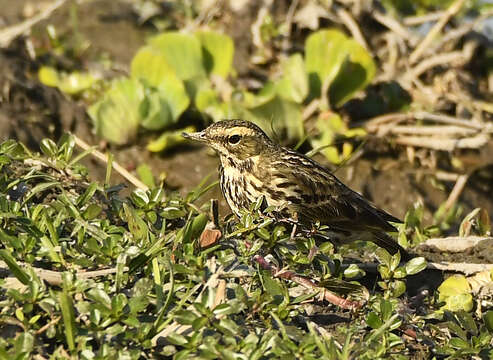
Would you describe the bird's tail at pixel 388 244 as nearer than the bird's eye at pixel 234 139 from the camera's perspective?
Yes

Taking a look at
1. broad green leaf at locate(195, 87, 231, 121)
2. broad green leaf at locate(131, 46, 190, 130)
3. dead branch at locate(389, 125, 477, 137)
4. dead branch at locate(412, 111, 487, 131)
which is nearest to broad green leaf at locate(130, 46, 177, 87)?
broad green leaf at locate(131, 46, 190, 130)

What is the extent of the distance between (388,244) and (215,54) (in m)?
3.40

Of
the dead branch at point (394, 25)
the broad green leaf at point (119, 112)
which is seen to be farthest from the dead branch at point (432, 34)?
the broad green leaf at point (119, 112)

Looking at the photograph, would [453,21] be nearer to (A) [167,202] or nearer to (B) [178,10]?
(B) [178,10]

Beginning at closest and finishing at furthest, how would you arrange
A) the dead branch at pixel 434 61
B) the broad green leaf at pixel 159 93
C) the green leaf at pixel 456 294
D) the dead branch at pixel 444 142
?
the green leaf at pixel 456 294 → the broad green leaf at pixel 159 93 → the dead branch at pixel 444 142 → the dead branch at pixel 434 61

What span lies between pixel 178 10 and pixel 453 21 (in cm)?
284

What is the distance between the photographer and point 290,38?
8586 mm

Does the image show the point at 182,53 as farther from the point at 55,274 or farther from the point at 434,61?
the point at 55,274

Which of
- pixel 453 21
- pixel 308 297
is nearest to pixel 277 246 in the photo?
pixel 308 297

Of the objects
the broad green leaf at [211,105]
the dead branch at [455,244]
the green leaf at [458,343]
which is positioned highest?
the green leaf at [458,343]

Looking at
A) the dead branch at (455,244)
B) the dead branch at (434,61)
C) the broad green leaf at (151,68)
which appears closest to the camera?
the dead branch at (455,244)

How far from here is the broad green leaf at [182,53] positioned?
7.75 meters

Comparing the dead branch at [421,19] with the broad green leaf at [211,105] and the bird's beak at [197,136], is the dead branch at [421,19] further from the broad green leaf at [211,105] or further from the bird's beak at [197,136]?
the bird's beak at [197,136]

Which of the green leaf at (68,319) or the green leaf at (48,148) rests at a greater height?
the green leaf at (48,148)
